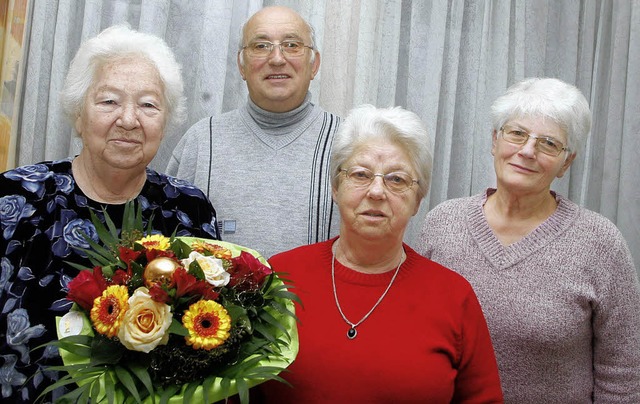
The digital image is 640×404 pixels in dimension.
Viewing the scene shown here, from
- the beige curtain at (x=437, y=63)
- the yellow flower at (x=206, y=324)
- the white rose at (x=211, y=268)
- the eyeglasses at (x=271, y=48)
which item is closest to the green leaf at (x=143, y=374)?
the yellow flower at (x=206, y=324)

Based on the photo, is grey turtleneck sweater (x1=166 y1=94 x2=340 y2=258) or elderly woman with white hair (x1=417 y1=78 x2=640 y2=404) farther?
grey turtleneck sweater (x1=166 y1=94 x2=340 y2=258)

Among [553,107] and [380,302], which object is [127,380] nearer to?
[380,302]

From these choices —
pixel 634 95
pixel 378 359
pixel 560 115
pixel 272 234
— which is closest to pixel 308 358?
pixel 378 359

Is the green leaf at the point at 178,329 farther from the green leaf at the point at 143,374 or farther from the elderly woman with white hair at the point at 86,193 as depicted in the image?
the elderly woman with white hair at the point at 86,193

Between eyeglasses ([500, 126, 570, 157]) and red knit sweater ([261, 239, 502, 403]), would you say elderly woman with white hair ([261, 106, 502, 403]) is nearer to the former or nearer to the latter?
red knit sweater ([261, 239, 502, 403])

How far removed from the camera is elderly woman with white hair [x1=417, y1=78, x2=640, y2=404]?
7.22 ft

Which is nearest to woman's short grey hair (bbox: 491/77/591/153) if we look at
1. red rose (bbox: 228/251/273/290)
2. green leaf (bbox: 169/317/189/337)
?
red rose (bbox: 228/251/273/290)

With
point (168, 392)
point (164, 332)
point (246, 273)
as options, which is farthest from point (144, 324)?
point (246, 273)

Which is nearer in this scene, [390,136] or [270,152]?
[390,136]

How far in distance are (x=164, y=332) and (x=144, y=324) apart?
1.6 inches

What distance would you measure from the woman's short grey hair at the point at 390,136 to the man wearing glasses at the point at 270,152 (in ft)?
1.44

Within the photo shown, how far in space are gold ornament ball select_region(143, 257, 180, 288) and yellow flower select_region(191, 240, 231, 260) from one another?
0.14 m

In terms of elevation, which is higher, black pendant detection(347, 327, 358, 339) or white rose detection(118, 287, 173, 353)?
white rose detection(118, 287, 173, 353)

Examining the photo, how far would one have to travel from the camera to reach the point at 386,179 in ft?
6.26
